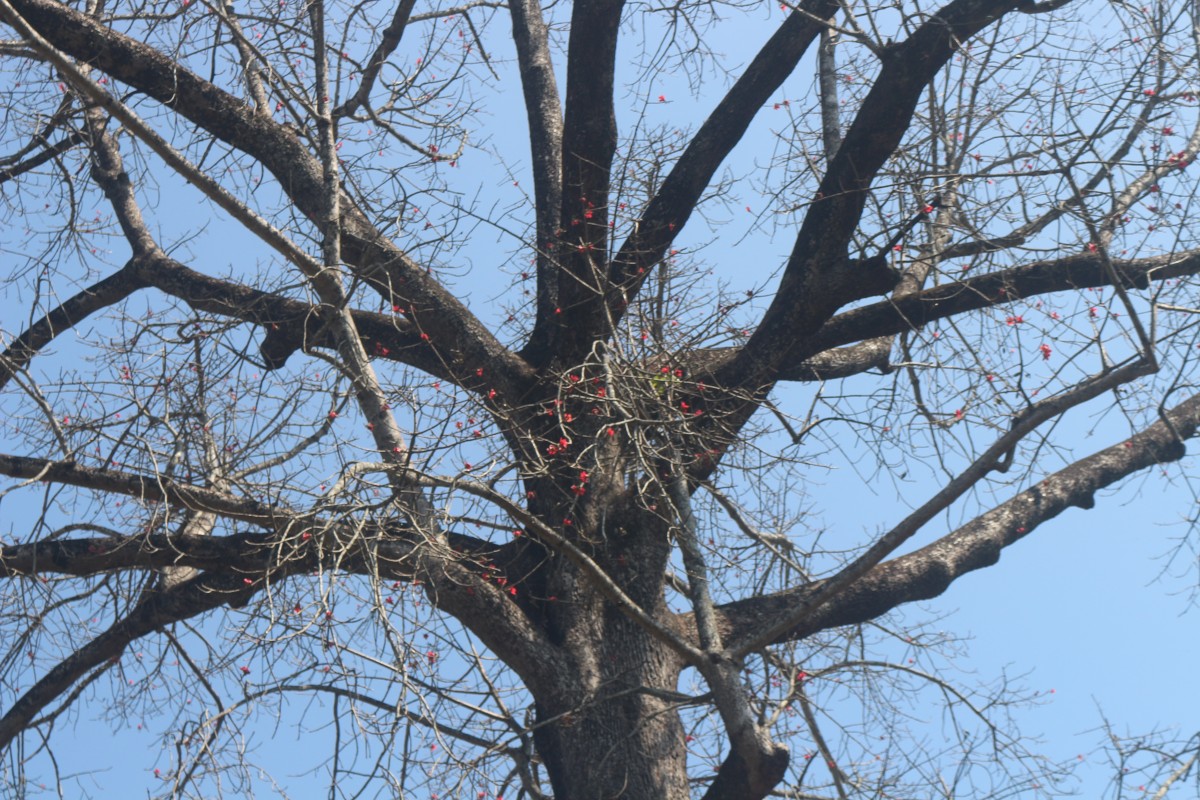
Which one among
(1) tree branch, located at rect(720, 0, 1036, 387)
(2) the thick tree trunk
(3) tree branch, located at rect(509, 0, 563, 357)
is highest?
(3) tree branch, located at rect(509, 0, 563, 357)

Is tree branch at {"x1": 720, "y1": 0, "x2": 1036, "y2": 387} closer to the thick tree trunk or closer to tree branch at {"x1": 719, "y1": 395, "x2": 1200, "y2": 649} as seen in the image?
tree branch at {"x1": 719, "y1": 395, "x2": 1200, "y2": 649}

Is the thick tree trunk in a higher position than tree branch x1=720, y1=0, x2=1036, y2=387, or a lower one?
lower

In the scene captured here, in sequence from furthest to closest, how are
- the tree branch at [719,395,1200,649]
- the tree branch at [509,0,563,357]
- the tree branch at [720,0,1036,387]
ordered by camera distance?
the tree branch at [509,0,563,357]
the tree branch at [719,395,1200,649]
the tree branch at [720,0,1036,387]

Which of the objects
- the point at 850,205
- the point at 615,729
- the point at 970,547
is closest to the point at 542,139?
the point at 850,205

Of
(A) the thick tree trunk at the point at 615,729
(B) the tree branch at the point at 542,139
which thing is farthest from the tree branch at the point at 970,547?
(B) the tree branch at the point at 542,139

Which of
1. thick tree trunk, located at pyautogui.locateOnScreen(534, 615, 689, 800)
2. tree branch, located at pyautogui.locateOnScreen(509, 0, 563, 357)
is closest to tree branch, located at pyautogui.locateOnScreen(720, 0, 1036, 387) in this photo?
tree branch, located at pyautogui.locateOnScreen(509, 0, 563, 357)

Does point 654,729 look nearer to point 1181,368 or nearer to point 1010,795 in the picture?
point 1010,795

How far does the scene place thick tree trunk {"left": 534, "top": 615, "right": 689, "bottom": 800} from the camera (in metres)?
4.78

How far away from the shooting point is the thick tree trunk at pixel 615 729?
15.7 feet

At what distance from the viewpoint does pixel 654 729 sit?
4.91m

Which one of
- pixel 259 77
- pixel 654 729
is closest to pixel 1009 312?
pixel 654 729

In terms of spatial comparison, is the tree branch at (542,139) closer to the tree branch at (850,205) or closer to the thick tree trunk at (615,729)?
the tree branch at (850,205)

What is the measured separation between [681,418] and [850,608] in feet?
4.65

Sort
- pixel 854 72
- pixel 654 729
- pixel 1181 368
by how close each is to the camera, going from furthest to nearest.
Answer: pixel 854 72
pixel 654 729
pixel 1181 368
